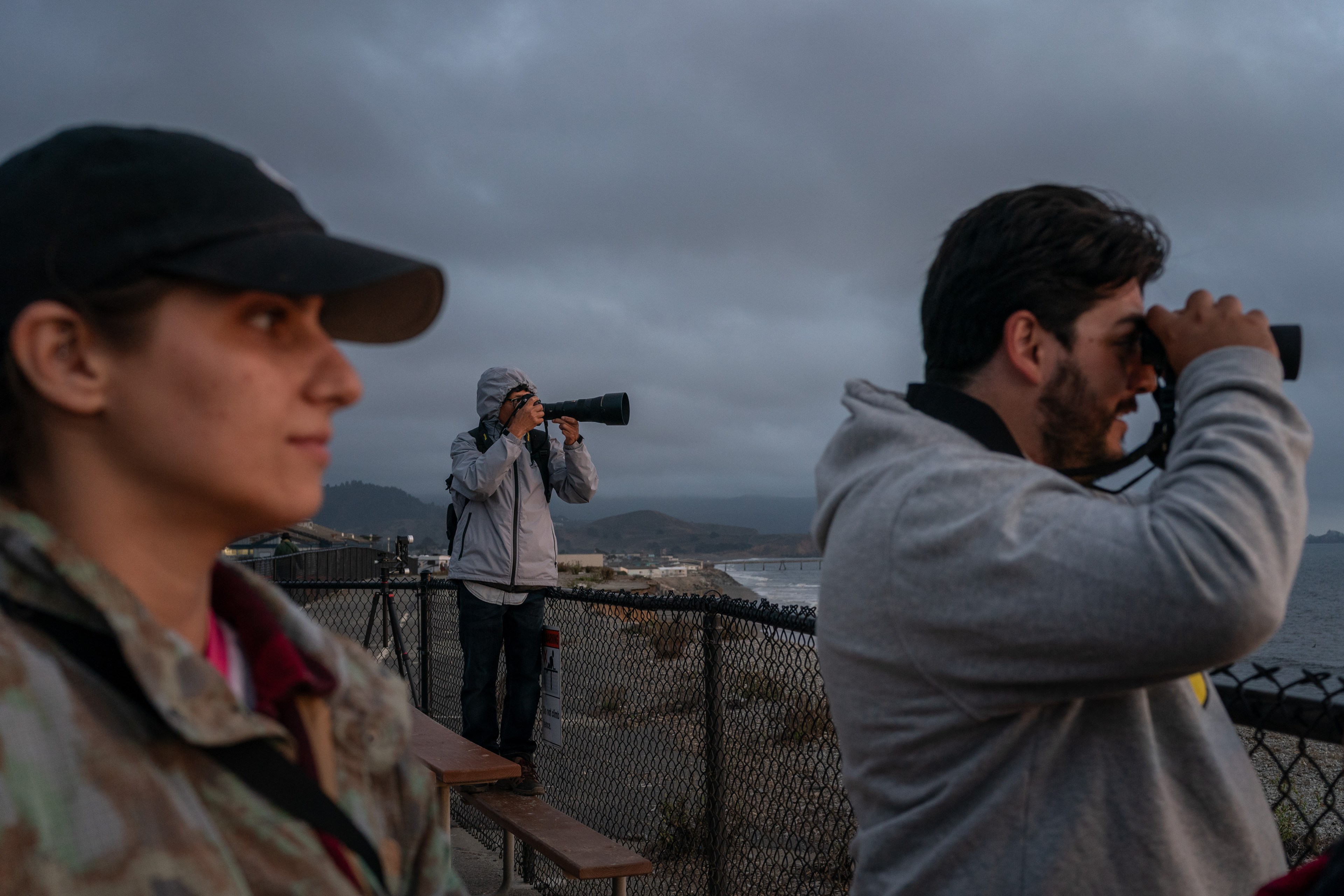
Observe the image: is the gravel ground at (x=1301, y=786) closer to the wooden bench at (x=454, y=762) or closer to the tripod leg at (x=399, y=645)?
the wooden bench at (x=454, y=762)

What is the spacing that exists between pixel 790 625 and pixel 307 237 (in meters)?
1.84

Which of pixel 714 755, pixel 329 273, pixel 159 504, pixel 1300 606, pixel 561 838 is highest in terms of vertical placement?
pixel 329 273

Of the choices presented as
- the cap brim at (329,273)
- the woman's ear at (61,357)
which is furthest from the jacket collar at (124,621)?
the cap brim at (329,273)

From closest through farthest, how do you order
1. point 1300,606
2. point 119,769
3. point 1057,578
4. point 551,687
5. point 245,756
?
1. point 119,769
2. point 245,756
3. point 1057,578
4. point 551,687
5. point 1300,606

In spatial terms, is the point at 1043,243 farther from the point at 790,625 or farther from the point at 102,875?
the point at 102,875

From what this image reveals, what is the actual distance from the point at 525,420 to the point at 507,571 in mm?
→ 723

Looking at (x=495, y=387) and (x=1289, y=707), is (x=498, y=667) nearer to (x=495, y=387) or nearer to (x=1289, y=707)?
(x=495, y=387)

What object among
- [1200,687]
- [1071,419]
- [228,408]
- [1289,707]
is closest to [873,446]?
[1071,419]

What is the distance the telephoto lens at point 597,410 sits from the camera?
14.7ft

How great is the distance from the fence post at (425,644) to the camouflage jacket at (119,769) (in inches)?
188

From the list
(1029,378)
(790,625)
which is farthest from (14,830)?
(790,625)

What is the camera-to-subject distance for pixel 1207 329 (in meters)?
1.49

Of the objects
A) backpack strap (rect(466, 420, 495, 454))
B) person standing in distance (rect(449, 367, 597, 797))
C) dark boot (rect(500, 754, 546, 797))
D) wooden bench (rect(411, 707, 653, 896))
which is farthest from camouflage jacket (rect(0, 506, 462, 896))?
backpack strap (rect(466, 420, 495, 454))

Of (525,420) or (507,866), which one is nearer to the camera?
(507,866)
